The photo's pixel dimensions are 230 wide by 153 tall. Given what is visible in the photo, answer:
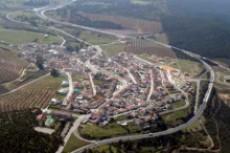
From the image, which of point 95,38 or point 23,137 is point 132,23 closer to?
point 95,38

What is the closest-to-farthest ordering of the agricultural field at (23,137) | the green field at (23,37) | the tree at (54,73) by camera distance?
1. the agricultural field at (23,137)
2. the tree at (54,73)
3. the green field at (23,37)

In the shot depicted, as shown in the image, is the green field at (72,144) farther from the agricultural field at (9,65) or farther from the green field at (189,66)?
the green field at (189,66)

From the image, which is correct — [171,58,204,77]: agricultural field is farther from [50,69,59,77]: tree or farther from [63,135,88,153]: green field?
→ [63,135,88,153]: green field

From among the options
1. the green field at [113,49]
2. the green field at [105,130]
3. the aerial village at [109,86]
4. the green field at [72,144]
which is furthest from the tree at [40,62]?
the green field at [72,144]

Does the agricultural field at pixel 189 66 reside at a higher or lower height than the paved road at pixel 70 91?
lower

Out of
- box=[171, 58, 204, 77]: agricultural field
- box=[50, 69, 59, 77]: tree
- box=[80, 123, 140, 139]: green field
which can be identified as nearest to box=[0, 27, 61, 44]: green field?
box=[50, 69, 59, 77]: tree

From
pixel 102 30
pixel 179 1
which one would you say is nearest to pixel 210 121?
pixel 102 30
